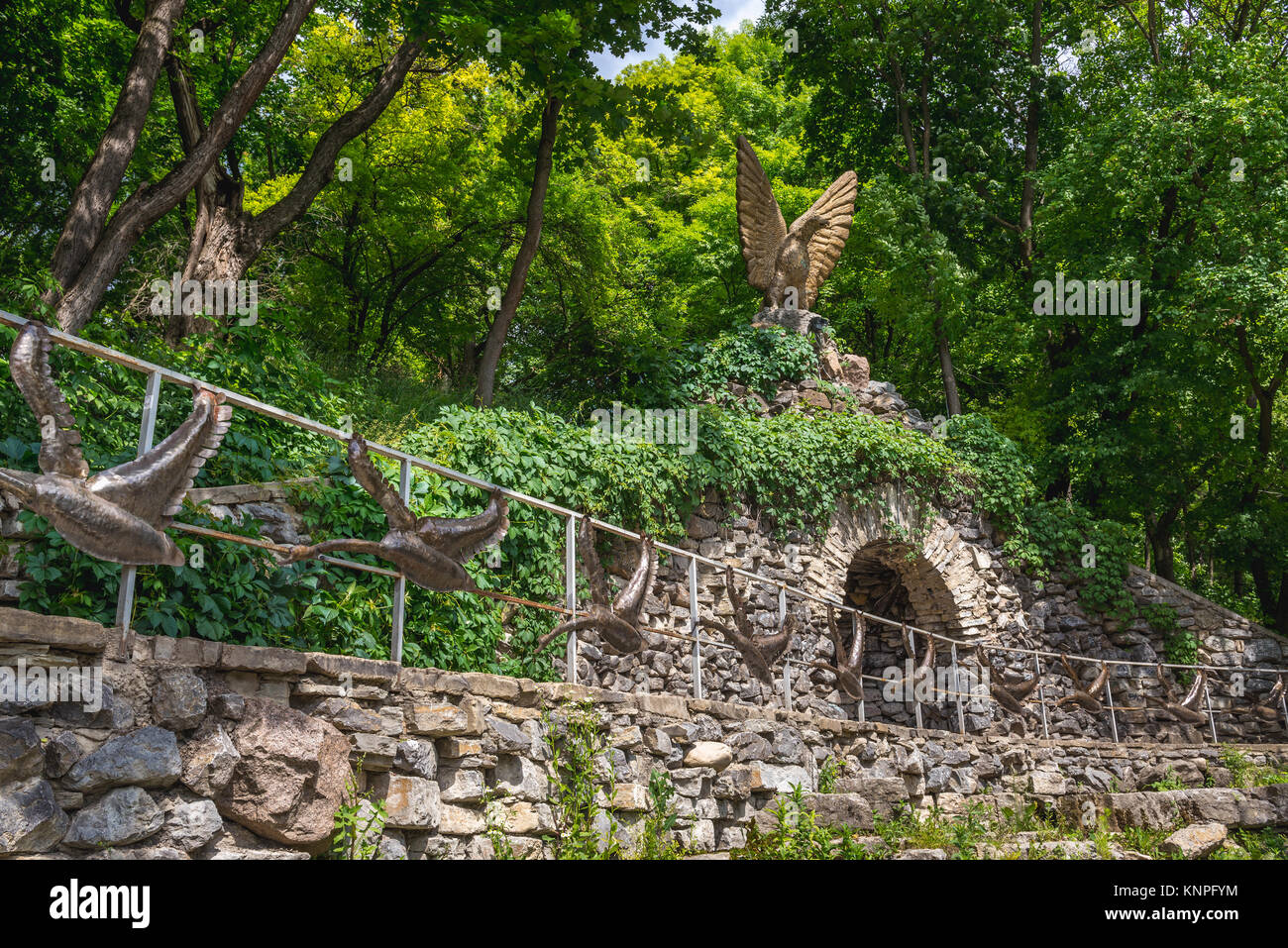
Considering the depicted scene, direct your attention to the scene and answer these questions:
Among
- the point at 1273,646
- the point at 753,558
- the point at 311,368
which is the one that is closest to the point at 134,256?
the point at 311,368

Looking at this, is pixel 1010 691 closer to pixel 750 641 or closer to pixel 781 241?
pixel 750 641

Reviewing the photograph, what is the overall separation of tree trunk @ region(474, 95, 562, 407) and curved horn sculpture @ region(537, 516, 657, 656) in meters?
5.06

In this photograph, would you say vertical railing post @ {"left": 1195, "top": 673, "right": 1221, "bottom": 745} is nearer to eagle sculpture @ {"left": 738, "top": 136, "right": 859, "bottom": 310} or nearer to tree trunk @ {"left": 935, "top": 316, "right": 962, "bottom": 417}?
tree trunk @ {"left": 935, "top": 316, "right": 962, "bottom": 417}

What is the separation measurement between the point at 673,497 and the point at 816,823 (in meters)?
4.85

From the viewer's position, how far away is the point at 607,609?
18.6 feet

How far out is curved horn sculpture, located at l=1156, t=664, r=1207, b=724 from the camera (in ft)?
44.0

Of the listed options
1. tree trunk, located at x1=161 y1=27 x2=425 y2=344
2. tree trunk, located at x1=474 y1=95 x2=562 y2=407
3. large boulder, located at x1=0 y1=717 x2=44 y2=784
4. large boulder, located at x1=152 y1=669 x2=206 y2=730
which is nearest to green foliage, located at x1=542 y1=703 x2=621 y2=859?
large boulder, located at x1=152 y1=669 x2=206 y2=730

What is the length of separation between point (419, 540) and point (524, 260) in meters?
7.48

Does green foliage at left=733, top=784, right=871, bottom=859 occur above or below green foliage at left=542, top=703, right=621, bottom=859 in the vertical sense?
below

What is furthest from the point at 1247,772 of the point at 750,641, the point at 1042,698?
the point at 750,641

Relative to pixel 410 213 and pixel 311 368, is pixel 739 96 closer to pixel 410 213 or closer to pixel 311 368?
pixel 410 213

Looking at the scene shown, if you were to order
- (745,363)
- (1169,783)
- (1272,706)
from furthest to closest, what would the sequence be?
(1272,706)
(745,363)
(1169,783)

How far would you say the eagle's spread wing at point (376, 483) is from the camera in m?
4.05
